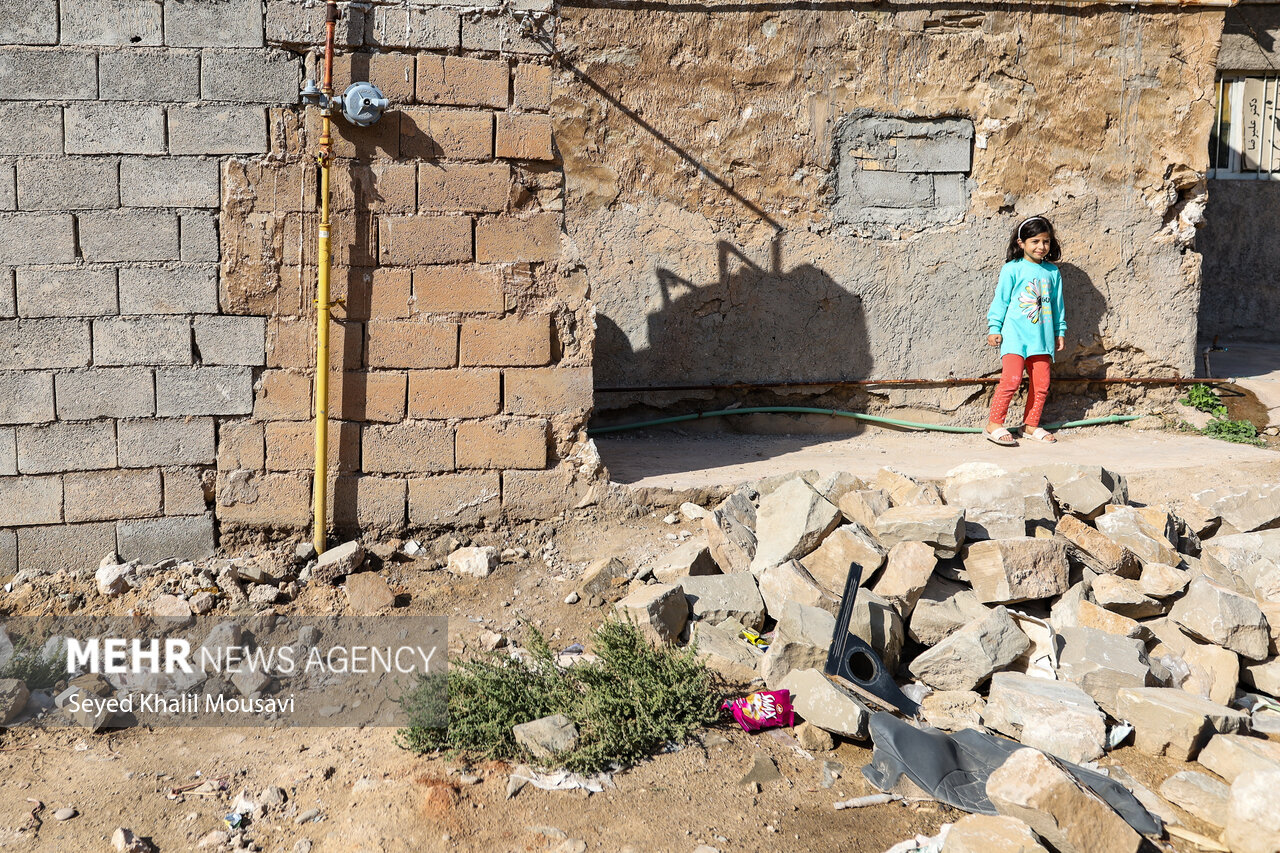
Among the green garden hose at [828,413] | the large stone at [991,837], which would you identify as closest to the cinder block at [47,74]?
the green garden hose at [828,413]

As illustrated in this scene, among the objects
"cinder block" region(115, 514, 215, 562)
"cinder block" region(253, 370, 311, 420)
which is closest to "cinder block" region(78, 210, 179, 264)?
"cinder block" region(253, 370, 311, 420)

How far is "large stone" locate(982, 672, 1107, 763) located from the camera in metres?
3.45

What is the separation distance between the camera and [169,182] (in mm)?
4531

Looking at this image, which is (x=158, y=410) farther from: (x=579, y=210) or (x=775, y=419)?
(x=775, y=419)

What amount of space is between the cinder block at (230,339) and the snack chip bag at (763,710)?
109 inches

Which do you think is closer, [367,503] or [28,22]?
[28,22]

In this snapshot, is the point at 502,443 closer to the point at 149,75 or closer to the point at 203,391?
the point at 203,391

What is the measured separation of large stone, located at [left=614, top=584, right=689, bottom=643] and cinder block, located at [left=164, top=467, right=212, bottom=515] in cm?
214

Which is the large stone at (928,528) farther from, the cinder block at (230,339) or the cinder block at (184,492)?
the cinder block at (184,492)

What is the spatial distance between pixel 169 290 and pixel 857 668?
3.53 m

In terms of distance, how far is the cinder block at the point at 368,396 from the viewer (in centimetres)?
475

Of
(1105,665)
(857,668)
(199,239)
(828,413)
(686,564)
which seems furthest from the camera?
(828,413)

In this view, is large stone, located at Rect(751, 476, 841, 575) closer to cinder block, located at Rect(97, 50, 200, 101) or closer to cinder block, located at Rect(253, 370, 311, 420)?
cinder block, located at Rect(253, 370, 311, 420)

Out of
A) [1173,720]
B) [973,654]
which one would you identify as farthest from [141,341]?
[1173,720]
